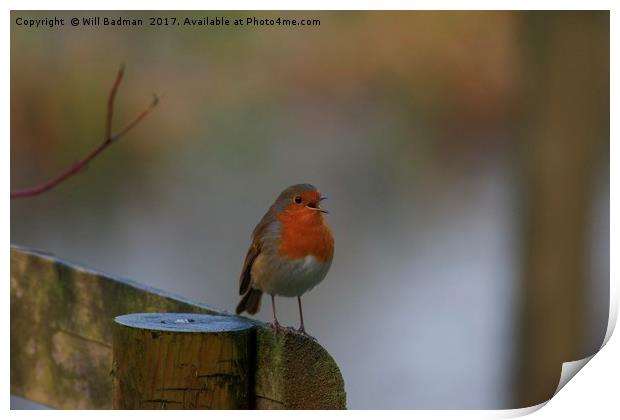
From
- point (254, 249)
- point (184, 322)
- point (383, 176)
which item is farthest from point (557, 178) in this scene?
point (184, 322)

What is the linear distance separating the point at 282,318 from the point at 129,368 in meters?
1.07

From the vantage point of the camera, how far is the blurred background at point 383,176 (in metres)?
2.40

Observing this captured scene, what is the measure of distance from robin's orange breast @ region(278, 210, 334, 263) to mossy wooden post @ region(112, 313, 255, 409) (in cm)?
73

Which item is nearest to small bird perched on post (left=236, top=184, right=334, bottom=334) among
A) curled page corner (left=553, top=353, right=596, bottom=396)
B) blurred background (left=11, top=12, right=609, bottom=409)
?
blurred background (left=11, top=12, right=609, bottom=409)

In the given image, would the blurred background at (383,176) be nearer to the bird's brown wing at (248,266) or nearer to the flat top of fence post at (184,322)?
the bird's brown wing at (248,266)

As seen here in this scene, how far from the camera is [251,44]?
93.7 inches

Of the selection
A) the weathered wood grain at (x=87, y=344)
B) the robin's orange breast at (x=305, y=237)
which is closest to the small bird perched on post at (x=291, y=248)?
the robin's orange breast at (x=305, y=237)

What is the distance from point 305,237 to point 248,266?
0.64 ft

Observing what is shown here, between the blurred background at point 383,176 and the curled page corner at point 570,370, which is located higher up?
the blurred background at point 383,176

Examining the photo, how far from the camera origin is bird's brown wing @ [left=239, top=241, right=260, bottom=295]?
2.46 metres

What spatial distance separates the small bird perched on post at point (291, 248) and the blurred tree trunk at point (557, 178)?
633 mm

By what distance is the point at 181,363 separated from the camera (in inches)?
62.9

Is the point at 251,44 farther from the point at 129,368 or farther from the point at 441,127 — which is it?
the point at 129,368

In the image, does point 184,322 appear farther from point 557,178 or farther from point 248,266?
point 557,178
